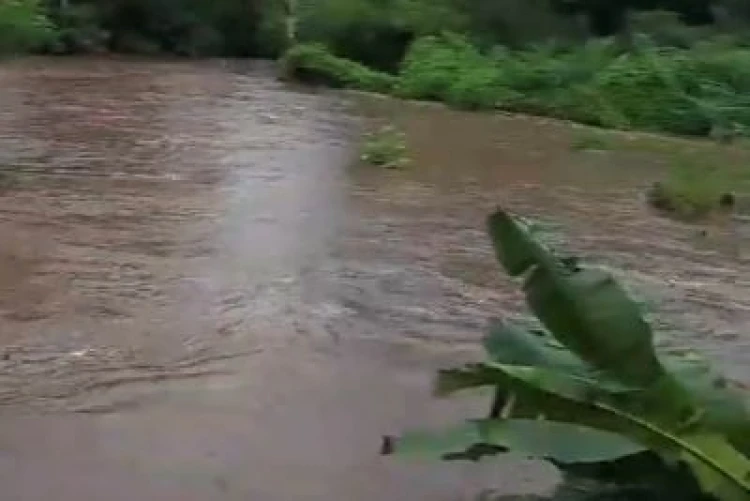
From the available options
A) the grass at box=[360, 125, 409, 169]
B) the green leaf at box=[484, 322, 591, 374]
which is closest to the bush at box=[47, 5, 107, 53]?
the grass at box=[360, 125, 409, 169]

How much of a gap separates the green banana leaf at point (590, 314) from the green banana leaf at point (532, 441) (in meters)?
0.19

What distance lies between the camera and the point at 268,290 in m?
8.93

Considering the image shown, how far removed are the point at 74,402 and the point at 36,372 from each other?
1.71 ft

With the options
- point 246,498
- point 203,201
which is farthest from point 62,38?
point 246,498

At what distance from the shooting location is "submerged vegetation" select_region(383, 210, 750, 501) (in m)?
4.16

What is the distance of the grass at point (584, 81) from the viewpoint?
770 inches

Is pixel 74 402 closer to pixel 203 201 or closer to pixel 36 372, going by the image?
pixel 36 372

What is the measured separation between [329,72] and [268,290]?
1437cm

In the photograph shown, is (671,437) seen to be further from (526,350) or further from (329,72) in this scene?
(329,72)

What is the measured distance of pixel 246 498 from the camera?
5543 mm

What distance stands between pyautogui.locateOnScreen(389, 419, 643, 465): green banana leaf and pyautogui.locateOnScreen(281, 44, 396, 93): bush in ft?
59.9

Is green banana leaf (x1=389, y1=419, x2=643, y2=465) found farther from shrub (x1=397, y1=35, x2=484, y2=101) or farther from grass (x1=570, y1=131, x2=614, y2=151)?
shrub (x1=397, y1=35, x2=484, y2=101)

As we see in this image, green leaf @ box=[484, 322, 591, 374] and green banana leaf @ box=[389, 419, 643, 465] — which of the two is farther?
green leaf @ box=[484, 322, 591, 374]

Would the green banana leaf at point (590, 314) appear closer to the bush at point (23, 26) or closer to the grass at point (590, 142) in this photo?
the grass at point (590, 142)
